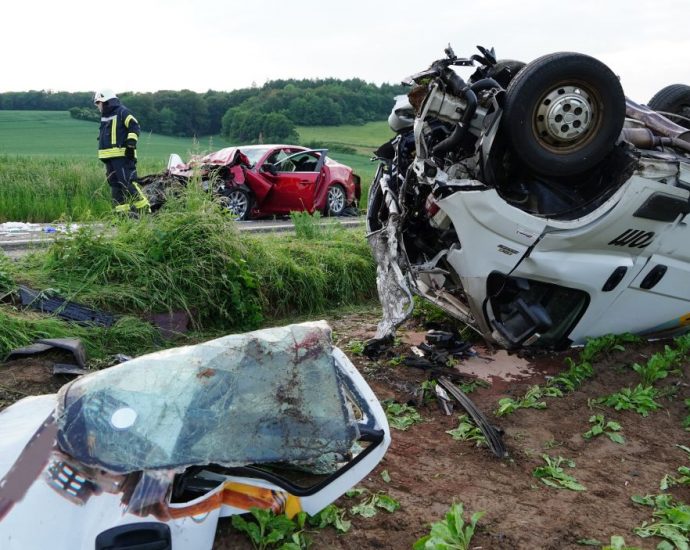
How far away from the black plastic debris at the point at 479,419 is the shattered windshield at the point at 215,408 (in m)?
1.57

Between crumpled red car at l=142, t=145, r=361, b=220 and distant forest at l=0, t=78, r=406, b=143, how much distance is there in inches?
350

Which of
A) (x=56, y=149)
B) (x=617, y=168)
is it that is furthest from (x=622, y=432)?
(x=56, y=149)

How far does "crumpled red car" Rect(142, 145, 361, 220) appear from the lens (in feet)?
39.7

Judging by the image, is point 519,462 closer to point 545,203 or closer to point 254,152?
point 545,203

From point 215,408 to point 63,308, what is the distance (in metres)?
3.28

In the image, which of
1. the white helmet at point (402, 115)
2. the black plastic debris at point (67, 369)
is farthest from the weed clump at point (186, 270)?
the white helmet at point (402, 115)

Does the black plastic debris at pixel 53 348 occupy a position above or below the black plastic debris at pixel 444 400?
above

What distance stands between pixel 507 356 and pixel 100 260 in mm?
3464

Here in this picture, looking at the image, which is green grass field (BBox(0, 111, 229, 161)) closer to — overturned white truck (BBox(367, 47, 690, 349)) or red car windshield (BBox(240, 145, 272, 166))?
red car windshield (BBox(240, 145, 272, 166))

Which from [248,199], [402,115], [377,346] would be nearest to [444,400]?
[377,346]

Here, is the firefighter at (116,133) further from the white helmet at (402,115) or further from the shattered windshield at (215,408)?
the shattered windshield at (215,408)

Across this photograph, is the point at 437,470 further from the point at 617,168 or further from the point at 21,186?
the point at 21,186

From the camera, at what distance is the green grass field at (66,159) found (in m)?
12.0

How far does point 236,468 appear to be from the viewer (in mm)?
2449
